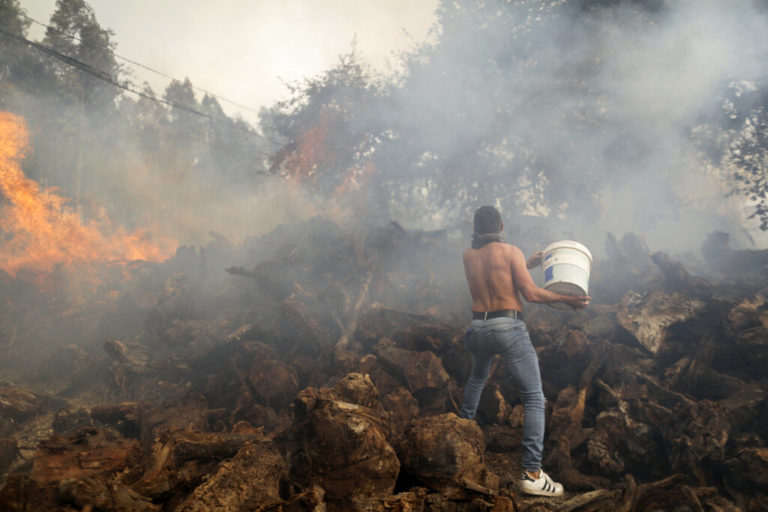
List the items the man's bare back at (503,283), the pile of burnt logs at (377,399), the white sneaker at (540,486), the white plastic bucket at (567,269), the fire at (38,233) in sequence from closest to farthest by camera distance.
A: the pile of burnt logs at (377,399)
the white sneaker at (540,486)
the man's bare back at (503,283)
the white plastic bucket at (567,269)
the fire at (38,233)

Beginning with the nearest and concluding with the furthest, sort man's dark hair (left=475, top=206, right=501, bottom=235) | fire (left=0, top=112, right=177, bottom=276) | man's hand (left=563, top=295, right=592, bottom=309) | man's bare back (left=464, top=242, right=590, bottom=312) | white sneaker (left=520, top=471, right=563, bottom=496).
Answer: white sneaker (left=520, top=471, right=563, bottom=496)
man's hand (left=563, top=295, right=592, bottom=309)
man's bare back (left=464, top=242, right=590, bottom=312)
man's dark hair (left=475, top=206, right=501, bottom=235)
fire (left=0, top=112, right=177, bottom=276)

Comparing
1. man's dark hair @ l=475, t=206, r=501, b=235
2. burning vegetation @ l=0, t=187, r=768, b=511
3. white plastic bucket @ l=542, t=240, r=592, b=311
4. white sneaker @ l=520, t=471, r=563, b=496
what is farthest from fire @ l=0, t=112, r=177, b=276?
white sneaker @ l=520, t=471, r=563, b=496

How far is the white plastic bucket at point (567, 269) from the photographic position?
3691 millimetres

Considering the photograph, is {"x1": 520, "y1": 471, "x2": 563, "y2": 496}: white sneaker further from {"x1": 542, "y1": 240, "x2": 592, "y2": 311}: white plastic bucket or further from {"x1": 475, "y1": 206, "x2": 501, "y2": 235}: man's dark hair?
{"x1": 475, "y1": 206, "x2": 501, "y2": 235}: man's dark hair

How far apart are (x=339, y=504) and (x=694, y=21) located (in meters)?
13.7

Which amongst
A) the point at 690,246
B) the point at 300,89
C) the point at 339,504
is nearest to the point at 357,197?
the point at 300,89

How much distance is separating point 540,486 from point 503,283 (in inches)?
68.5

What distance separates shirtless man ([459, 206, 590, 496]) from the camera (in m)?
3.18

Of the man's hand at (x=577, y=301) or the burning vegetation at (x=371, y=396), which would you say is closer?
the burning vegetation at (x=371, y=396)

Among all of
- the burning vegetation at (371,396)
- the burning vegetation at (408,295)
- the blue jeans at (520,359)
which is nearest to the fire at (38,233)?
the burning vegetation at (408,295)

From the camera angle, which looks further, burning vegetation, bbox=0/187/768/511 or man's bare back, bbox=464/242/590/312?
man's bare back, bbox=464/242/590/312

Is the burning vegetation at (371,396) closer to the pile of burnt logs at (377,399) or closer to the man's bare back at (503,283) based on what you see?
the pile of burnt logs at (377,399)

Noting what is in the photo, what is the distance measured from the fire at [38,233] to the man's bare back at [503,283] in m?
13.1

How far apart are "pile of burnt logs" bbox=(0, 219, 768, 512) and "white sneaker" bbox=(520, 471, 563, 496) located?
0.08 meters
